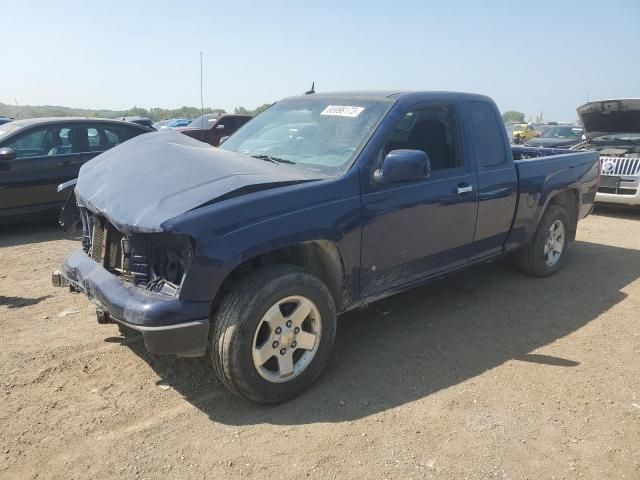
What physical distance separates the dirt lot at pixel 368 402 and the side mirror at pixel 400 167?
1.29 metres

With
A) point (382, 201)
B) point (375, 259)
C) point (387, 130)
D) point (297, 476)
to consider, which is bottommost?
point (297, 476)

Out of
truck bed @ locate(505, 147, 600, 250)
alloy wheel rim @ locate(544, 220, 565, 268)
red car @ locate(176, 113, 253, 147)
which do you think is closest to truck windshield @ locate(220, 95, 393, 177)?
truck bed @ locate(505, 147, 600, 250)

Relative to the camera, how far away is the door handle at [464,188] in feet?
13.8

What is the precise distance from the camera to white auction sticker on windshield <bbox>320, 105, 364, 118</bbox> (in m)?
3.95

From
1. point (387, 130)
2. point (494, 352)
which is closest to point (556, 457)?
point (494, 352)

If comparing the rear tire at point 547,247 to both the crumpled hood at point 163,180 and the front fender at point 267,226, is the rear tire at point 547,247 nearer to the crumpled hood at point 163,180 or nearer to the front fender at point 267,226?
the front fender at point 267,226

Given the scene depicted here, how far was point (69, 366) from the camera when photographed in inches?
142

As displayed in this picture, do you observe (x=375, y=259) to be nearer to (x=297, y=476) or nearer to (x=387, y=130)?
(x=387, y=130)

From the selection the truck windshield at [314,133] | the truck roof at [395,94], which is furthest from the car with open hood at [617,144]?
the truck windshield at [314,133]

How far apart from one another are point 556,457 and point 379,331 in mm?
1722

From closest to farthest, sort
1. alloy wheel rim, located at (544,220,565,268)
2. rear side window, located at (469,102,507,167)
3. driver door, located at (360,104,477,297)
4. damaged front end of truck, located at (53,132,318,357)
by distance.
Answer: damaged front end of truck, located at (53,132,318,357)
driver door, located at (360,104,477,297)
rear side window, located at (469,102,507,167)
alloy wheel rim, located at (544,220,565,268)

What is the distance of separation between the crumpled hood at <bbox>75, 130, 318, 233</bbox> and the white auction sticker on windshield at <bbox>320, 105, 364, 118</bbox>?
0.65 meters

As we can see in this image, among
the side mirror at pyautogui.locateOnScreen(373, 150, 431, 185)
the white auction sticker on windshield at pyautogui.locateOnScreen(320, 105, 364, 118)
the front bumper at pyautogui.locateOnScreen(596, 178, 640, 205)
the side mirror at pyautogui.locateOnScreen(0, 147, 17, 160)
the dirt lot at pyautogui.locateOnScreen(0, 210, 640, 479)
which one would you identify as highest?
the white auction sticker on windshield at pyautogui.locateOnScreen(320, 105, 364, 118)

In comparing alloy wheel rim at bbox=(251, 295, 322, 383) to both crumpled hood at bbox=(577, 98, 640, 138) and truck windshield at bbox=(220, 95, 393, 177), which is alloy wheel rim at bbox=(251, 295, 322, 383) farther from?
crumpled hood at bbox=(577, 98, 640, 138)
